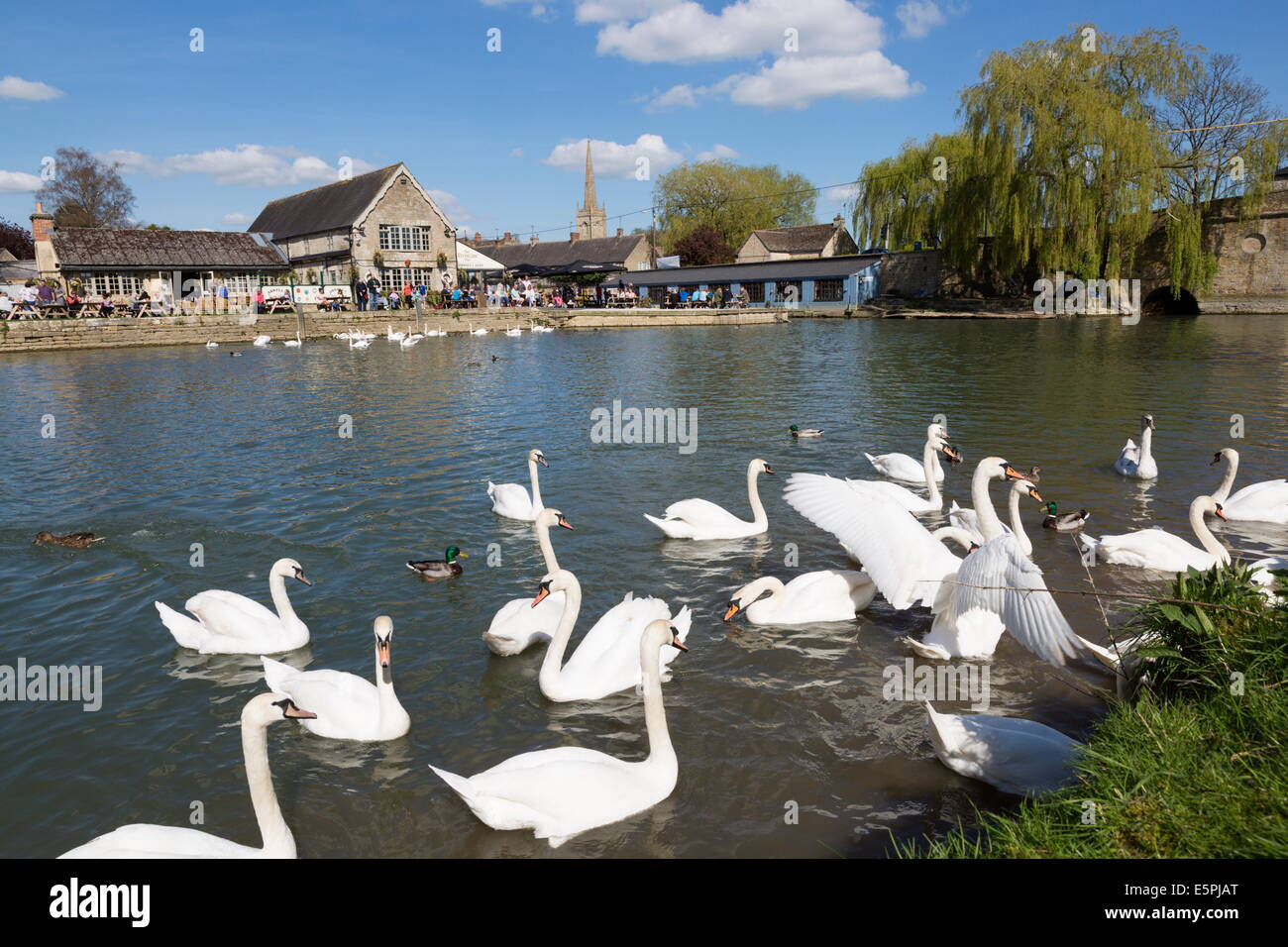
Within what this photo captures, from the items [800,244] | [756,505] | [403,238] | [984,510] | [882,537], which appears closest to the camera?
[882,537]

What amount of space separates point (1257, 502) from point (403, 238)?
54.9 metres

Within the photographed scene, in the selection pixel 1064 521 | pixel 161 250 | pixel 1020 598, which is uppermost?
pixel 161 250

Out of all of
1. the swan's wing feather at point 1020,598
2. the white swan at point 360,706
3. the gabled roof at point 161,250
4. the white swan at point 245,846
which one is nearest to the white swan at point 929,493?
the swan's wing feather at point 1020,598

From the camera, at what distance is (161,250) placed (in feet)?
158

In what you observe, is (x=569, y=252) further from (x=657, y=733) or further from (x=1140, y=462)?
(x=657, y=733)

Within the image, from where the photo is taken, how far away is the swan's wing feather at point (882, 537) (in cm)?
639

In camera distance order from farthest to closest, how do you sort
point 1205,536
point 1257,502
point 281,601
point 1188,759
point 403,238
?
point 403,238
point 1257,502
point 1205,536
point 281,601
point 1188,759

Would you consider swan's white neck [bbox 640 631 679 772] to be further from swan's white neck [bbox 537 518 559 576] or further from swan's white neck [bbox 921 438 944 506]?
swan's white neck [bbox 921 438 944 506]

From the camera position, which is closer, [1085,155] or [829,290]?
[1085,155]

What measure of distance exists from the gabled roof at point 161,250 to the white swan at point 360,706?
1975 inches

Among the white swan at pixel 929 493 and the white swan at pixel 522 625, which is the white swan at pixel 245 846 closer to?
the white swan at pixel 522 625

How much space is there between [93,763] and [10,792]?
44 centimetres

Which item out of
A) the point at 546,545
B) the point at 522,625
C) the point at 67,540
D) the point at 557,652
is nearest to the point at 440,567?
the point at 546,545

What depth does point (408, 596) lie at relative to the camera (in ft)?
26.7
